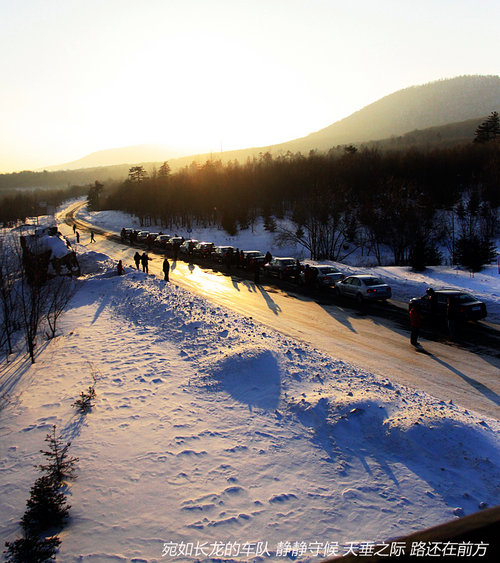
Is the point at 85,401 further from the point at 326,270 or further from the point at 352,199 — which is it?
the point at 352,199

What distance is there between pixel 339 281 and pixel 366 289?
3.10 m

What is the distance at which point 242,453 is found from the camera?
6.41 meters

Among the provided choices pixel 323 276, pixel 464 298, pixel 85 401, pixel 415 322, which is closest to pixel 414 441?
pixel 415 322

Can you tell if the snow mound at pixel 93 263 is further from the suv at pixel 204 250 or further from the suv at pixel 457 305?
the suv at pixel 457 305

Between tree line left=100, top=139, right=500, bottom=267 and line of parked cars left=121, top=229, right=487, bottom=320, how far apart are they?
7948mm

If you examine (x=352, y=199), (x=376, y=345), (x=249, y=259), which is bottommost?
(x=376, y=345)

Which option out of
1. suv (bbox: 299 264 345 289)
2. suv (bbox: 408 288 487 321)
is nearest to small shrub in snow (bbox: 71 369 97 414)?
suv (bbox: 408 288 487 321)

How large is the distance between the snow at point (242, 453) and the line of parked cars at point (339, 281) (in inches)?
292

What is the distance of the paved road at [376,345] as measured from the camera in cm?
903

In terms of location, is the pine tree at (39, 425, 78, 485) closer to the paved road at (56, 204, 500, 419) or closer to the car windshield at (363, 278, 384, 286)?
the paved road at (56, 204, 500, 419)

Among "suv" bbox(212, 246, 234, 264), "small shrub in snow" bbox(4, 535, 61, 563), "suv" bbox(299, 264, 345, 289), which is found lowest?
"suv" bbox(299, 264, 345, 289)

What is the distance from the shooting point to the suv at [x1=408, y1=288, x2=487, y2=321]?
1473 centimetres

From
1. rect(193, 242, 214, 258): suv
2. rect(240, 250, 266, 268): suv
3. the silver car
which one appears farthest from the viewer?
rect(193, 242, 214, 258): suv

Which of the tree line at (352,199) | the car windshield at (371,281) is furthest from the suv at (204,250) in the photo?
the car windshield at (371,281)
